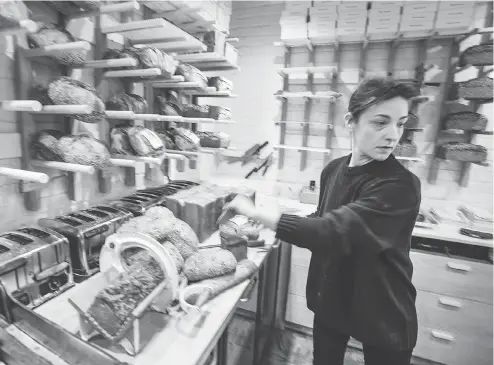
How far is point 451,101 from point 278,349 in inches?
103

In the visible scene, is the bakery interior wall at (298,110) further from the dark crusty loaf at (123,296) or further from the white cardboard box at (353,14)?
the dark crusty loaf at (123,296)

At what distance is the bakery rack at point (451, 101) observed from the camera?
96.6 inches

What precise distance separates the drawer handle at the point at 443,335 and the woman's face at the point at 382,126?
172 cm

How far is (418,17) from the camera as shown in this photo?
93.8 inches

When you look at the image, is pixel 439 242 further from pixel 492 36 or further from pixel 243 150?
pixel 243 150

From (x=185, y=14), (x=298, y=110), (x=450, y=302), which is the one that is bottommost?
(x=450, y=302)

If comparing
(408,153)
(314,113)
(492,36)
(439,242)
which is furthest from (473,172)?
(314,113)

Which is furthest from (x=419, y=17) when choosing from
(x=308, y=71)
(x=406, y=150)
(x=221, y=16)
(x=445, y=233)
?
(x=445, y=233)

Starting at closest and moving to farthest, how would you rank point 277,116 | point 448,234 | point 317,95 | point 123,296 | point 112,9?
point 123,296
point 112,9
point 448,234
point 317,95
point 277,116

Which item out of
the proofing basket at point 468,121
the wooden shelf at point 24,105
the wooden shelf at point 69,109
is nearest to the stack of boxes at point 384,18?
the proofing basket at point 468,121

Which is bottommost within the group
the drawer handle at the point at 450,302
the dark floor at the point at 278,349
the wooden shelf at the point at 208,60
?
the dark floor at the point at 278,349

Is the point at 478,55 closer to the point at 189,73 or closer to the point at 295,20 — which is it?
the point at 295,20

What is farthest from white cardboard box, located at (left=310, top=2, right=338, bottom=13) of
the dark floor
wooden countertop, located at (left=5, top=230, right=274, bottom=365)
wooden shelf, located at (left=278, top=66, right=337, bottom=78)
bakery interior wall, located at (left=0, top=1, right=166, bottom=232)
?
the dark floor

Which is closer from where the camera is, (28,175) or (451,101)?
(28,175)
